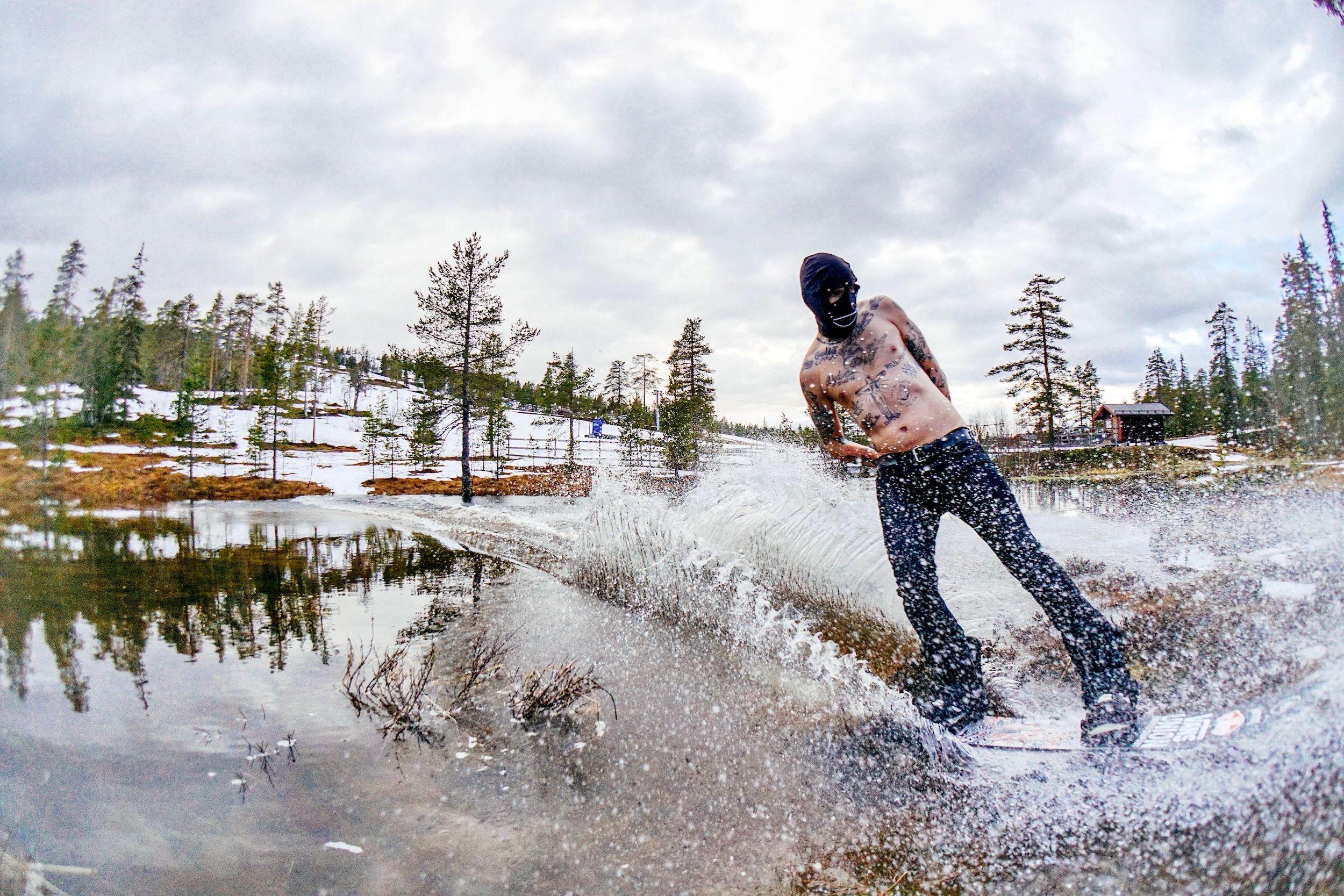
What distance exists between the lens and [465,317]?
2866 centimetres

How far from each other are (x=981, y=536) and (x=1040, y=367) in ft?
25.0

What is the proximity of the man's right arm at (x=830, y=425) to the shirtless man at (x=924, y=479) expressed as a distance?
0.15ft

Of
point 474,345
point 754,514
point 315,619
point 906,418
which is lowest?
point 315,619

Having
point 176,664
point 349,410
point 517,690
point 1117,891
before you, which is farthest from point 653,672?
point 349,410

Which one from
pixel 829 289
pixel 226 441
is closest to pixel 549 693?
pixel 829 289

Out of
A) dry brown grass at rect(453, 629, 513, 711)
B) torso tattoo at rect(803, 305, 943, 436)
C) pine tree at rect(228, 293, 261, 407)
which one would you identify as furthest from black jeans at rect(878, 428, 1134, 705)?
pine tree at rect(228, 293, 261, 407)

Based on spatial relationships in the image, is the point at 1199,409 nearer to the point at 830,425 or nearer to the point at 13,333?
the point at 830,425

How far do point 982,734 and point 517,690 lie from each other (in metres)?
2.28

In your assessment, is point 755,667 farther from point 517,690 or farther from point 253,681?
point 253,681

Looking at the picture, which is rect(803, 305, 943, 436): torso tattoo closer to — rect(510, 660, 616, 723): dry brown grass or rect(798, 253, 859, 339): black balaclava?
rect(798, 253, 859, 339): black balaclava

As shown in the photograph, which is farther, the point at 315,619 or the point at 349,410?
the point at 349,410

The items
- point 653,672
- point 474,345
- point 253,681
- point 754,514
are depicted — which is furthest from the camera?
point 474,345

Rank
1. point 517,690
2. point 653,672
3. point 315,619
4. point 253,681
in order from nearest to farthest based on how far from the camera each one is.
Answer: point 517,690, point 253,681, point 653,672, point 315,619

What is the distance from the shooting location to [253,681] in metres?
3.61
